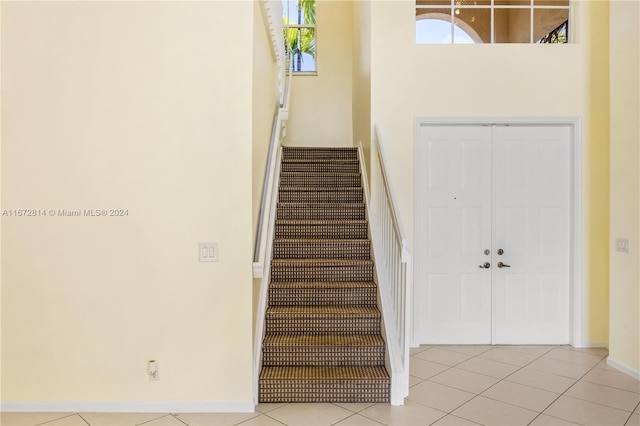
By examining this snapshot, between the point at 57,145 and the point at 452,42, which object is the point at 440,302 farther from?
the point at 57,145

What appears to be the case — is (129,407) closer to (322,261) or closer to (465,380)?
(322,261)

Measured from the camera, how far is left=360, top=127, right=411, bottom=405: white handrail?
2.90 m

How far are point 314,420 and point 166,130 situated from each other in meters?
2.11

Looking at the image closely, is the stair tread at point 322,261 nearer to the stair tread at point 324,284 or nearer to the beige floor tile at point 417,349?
the stair tread at point 324,284

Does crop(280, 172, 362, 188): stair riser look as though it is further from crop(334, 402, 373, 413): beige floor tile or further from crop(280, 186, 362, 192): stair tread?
crop(334, 402, 373, 413): beige floor tile

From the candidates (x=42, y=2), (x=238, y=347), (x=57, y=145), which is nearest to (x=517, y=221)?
(x=238, y=347)

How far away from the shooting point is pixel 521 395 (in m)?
3.10

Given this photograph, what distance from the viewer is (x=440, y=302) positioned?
425cm

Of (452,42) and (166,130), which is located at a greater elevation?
(452,42)

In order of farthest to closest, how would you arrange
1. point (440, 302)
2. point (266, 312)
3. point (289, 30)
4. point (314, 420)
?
point (289, 30), point (440, 302), point (266, 312), point (314, 420)

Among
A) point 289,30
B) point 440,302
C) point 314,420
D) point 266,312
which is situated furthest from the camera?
point 289,30

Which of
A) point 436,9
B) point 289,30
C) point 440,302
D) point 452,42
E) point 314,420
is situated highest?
point 289,30

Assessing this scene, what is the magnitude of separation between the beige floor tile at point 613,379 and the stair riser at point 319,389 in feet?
5.93

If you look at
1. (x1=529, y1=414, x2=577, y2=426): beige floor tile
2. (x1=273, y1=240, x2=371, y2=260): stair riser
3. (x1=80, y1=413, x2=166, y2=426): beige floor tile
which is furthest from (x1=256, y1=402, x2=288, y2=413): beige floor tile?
(x1=529, y1=414, x2=577, y2=426): beige floor tile
